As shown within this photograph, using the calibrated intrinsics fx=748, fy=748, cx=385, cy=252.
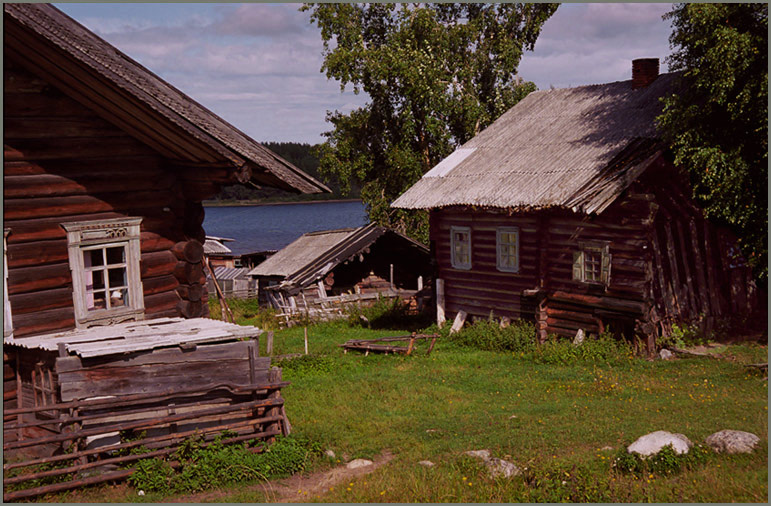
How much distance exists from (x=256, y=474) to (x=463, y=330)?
40.2ft

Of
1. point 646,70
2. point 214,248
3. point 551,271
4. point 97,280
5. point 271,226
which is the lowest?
point 271,226

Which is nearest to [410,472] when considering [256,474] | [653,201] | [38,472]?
[256,474]

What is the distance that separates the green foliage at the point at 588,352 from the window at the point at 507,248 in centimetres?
320

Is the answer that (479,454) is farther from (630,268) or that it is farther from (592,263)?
(592,263)

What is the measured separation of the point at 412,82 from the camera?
101ft

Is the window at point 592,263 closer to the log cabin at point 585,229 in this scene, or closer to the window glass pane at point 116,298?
the log cabin at point 585,229

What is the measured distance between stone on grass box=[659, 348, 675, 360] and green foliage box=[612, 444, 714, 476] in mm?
7925

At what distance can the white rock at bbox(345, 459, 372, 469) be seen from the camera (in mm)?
10297

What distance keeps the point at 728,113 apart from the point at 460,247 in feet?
29.0

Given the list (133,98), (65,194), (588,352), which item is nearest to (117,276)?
(65,194)

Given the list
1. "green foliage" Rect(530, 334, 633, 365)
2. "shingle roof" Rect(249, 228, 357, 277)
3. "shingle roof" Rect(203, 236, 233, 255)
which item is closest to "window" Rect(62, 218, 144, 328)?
"green foliage" Rect(530, 334, 633, 365)

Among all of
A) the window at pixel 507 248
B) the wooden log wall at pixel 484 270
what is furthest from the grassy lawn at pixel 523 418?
the window at pixel 507 248

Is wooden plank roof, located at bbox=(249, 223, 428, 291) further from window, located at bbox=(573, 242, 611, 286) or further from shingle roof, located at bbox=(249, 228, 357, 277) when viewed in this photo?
window, located at bbox=(573, 242, 611, 286)

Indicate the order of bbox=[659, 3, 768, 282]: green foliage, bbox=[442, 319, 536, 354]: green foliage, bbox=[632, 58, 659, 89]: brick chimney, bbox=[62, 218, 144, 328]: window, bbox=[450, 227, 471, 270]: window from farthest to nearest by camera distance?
1. bbox=[450, 227, 471, 270]: window
2. bbox=[632, 58, 659, 89]: brick chimney
3. bbox=[442, 319, 536, 354]: green foliage
4. bbox=[659, 3, 768, 282]: green foliage
5. bbox=[62, 218, 144, 328]: window
